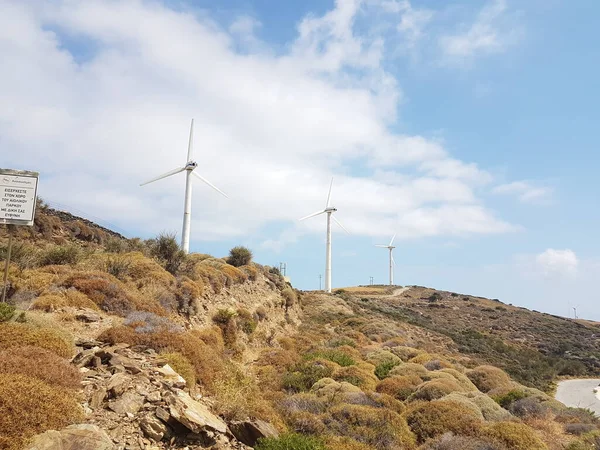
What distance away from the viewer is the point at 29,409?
21.0 feet

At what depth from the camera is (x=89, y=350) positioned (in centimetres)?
1014

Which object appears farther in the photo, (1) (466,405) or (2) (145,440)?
(1) (466,405)

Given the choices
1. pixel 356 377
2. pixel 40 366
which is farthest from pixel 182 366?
pixel 356 377

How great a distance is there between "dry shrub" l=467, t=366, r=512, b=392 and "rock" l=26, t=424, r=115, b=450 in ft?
73.6

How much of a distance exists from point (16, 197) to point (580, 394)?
137ft

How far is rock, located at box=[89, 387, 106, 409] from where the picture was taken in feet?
25.7

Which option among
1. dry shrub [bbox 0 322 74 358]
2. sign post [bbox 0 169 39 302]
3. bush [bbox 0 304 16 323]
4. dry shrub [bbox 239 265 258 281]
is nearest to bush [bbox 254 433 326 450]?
dry shrub [bbox 0 322 74 358]

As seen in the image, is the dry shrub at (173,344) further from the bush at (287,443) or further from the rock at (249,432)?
the bush at (287,443)

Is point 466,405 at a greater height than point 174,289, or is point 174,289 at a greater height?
point 174,289

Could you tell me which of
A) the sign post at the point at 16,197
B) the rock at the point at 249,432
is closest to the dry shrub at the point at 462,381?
the rock at the point at 249,432

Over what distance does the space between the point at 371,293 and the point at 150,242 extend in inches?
3126

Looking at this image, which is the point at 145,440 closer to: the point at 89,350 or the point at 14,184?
the point at 89,350

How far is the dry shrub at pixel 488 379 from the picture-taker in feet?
79.2

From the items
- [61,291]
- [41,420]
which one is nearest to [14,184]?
[61,291]
